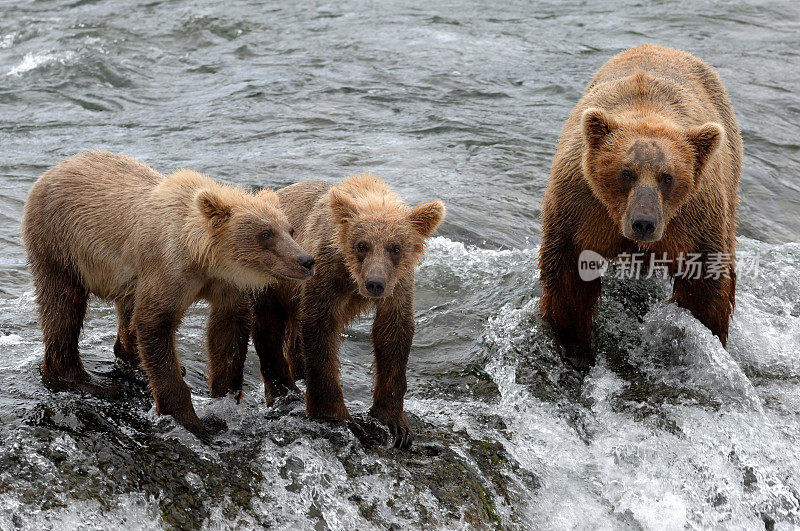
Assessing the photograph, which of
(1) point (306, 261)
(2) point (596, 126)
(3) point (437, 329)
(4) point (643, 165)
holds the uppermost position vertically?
(2) point (596, 126)

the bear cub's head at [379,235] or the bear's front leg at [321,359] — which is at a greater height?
the bear cub's head at [379,235]

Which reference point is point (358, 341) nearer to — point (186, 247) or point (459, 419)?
point (459, 419)

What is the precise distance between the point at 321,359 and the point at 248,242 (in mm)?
788

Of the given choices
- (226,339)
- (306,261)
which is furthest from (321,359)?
(306,261)

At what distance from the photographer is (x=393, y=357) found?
18.5 ft

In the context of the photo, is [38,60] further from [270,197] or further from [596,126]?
[596,126]

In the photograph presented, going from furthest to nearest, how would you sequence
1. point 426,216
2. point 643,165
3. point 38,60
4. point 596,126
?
point 38,60, point 596,126, point 643,165, point 426,216

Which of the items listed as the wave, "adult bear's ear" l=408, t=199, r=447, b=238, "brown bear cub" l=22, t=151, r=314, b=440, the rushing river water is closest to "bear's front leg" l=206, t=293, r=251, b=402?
"brown bear cub" l=22, t=151, r=314, b=440

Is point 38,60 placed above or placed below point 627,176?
below

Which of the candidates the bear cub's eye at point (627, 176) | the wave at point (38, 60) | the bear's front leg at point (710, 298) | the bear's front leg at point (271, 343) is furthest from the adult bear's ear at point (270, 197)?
the wave at point (38, 60)

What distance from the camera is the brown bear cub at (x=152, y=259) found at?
207 inches

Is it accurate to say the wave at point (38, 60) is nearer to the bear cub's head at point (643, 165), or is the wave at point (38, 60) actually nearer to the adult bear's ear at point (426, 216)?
the adult bear's ear at point (426, 216)

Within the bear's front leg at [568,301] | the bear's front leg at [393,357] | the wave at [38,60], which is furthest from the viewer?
the wave at [38,60]

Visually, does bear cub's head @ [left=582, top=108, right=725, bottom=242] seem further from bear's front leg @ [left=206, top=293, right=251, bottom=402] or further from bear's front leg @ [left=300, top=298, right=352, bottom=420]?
bear's front leg @ [left=206, top=293, right=251, bottom=402]
